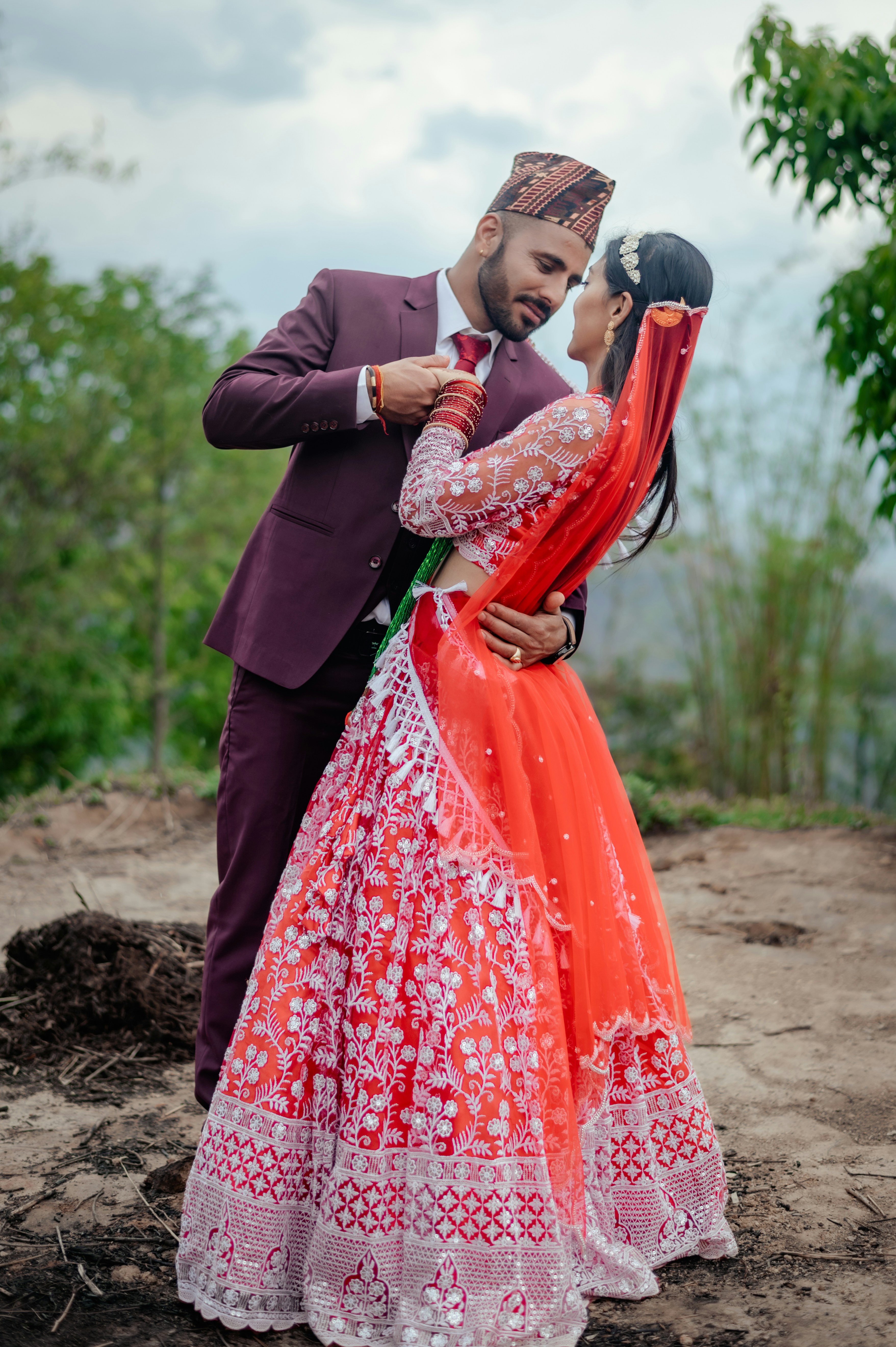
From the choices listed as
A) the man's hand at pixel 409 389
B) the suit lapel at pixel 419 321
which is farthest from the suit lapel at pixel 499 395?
the man's hand at pixel 409 389

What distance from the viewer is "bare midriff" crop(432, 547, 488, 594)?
206cm

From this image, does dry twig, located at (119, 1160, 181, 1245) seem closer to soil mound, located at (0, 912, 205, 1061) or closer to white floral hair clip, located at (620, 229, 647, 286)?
soil mound, located at (0, 912, 205, 1061)

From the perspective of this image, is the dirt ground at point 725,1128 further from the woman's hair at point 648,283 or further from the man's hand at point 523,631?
the woman's hair at point 648,283

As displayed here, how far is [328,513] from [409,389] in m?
0.35

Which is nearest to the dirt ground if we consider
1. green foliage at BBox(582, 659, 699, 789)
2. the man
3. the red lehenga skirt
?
the red lehenga skirt

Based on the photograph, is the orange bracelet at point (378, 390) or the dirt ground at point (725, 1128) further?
the orange bracelet at point (378, 390)

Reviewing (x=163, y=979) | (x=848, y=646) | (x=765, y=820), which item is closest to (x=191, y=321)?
(x=848, y=646)

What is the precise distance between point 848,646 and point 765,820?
4.20m

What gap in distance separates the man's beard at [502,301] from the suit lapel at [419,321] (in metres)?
0.12

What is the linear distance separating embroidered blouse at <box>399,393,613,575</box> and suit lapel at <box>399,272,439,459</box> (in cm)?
39

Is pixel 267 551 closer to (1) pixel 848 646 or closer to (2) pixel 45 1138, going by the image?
(2) pixel 45 1138

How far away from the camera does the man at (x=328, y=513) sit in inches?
91.1

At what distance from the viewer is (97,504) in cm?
1304

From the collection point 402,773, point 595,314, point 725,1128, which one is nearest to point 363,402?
point 595,314
